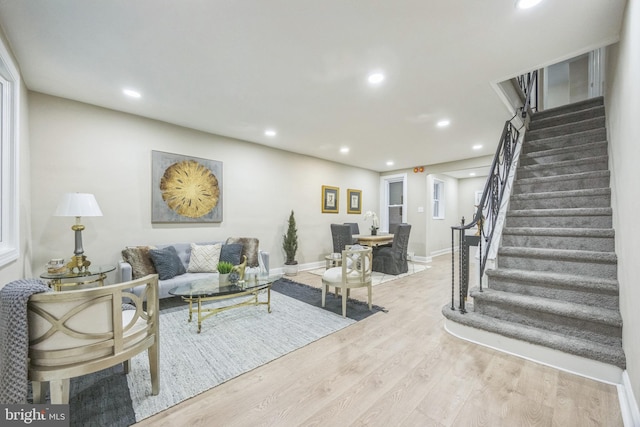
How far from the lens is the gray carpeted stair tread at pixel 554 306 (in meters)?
1.93

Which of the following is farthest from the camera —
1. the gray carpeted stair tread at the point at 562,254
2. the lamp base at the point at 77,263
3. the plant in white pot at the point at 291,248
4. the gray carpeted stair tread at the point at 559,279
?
the plant in white pot at the point at 291,248

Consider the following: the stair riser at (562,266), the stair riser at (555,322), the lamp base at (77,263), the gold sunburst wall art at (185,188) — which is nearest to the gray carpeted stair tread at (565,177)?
the stair riser at (562,266)

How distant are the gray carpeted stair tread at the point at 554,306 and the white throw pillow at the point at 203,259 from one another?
3.19 meters

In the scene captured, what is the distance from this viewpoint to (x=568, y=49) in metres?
2.19

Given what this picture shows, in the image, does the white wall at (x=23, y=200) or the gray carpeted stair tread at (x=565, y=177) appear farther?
the gray carpeted stair tread at (x=565, y=177)

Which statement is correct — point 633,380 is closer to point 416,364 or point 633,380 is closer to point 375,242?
point 416,364

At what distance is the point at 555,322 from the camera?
212 cm

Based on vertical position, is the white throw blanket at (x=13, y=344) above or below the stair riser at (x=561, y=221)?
below

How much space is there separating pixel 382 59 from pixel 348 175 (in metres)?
4.44

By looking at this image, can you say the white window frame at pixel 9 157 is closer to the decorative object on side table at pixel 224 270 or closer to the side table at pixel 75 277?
the side table at pixel 75 277

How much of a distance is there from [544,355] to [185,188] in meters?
4.49

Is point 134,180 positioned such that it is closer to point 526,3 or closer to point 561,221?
point 526,3

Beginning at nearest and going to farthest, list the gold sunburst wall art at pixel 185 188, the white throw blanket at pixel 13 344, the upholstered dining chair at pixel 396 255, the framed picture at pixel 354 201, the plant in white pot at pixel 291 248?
the white throw blanket at pixel 13 344 < the gold sunburst wall art at pixel 185 188 < the upholstered dining chair at pixel 396 255 < the plant in white pot at pixel 291 248 < the framed picture at pixel 354 201

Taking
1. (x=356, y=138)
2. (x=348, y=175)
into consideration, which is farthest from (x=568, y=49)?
(x=348, y=175)
